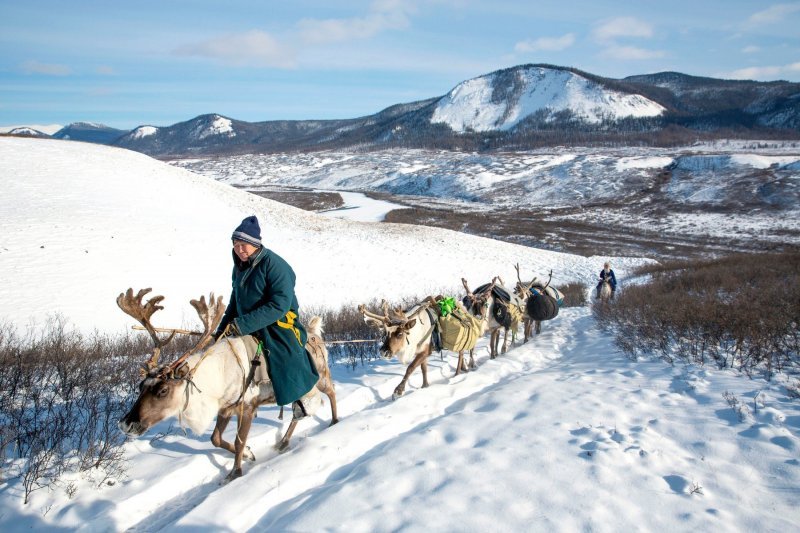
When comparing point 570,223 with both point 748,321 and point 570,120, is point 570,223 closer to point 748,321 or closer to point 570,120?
point 748,321

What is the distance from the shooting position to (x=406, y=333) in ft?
22.2

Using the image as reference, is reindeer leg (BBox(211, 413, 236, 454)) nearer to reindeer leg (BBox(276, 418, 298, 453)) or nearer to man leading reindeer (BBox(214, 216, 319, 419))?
reindeer leg (BBox(276, 418, 298, 453))

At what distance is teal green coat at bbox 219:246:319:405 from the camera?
14.5 feet

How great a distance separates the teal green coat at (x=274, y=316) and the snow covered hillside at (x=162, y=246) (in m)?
10.3

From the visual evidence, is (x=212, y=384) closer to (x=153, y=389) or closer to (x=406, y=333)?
(x=153, y=389)

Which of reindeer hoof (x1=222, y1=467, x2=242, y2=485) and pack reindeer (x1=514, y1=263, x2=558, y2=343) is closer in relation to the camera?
reindeer hoof (x1=222, y1=467, x2=242, y2=485)

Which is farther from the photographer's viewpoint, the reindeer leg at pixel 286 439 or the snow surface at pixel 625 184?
the snow surface at pixel 625 184

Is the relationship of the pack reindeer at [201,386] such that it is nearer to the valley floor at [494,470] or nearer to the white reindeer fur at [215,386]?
the white reindeer fur at [215,386]

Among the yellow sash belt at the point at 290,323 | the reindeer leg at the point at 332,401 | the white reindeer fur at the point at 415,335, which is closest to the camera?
the yellow sash belt at the point at 290,323

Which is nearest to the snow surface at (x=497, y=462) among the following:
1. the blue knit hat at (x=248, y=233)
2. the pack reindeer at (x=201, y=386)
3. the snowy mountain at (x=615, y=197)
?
the pack reindeer at (x=201, y=386)

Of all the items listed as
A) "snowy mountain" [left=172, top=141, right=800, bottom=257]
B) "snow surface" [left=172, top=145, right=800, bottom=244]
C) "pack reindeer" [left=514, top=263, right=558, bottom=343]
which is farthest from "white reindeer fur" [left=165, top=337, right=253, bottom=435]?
"snow surface" [left=172, top=145, right=800, bottom=244]

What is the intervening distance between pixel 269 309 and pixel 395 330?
2.68 meters

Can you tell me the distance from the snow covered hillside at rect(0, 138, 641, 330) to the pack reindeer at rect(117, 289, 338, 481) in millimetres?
10157

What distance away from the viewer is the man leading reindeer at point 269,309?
439 cm
